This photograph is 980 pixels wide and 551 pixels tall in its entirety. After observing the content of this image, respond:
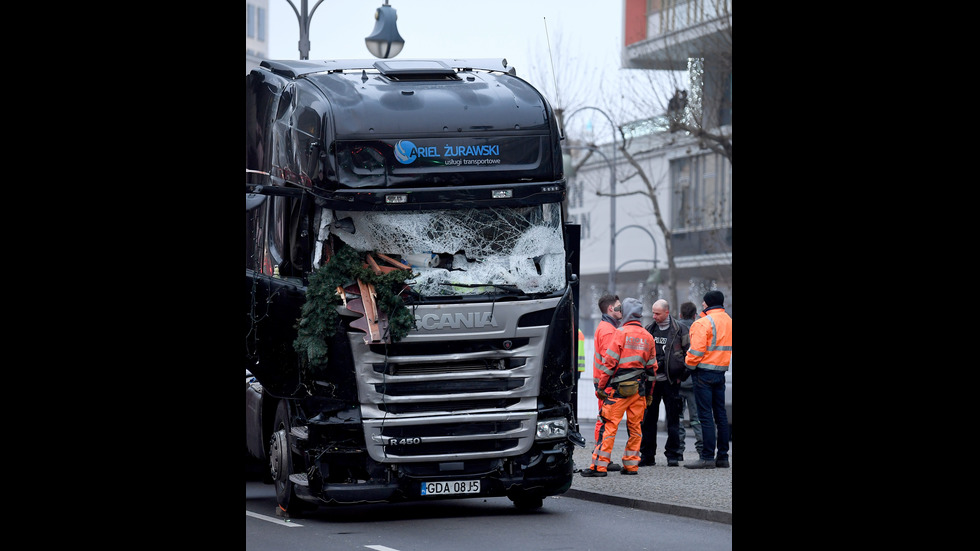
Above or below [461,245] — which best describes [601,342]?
below

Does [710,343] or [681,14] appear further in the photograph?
[681,14]

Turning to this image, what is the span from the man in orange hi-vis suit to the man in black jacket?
2.08ft

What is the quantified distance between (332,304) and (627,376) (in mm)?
4285

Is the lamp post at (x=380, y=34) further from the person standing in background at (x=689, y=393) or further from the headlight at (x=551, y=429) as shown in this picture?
the headlight at (x=551, y=429)

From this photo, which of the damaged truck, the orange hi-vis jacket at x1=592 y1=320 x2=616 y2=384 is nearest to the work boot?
the orange hi-vis jacket at x1=592 y1=320 x2=616 y2=384

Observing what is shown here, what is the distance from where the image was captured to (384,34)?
19.3m

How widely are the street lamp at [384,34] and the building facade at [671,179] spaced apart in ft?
29.7

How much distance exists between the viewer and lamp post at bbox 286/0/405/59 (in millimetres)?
19281

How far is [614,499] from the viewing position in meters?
12.8

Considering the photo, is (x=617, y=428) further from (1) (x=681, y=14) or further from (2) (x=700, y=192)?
(2) (x=700, y=192)

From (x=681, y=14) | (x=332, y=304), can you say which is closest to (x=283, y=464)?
(x=332, y=304)
